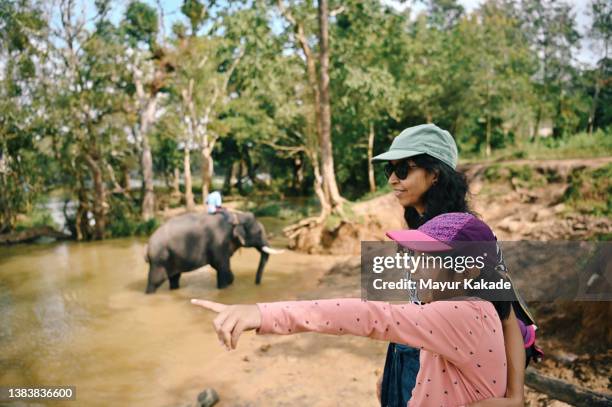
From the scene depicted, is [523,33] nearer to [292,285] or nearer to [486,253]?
[292,285]

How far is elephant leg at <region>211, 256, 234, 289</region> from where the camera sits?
8.99 m

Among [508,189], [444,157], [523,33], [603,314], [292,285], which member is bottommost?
[292,285]

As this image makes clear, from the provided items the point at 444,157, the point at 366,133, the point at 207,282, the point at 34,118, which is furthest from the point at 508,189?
the point at 34,118

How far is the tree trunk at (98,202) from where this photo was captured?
15.8 m

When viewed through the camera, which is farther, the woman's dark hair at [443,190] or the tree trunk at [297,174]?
the tree trunk at [297,174]

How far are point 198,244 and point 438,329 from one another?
799 cm

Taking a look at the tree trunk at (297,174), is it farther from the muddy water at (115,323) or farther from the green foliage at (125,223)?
the muddy water at (115,323)

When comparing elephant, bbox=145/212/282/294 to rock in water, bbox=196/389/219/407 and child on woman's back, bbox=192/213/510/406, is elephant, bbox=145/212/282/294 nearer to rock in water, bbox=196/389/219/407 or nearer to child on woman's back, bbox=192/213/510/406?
rock in water, bbox=196/389/219/407

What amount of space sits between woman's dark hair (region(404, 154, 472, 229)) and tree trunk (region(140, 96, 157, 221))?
1728cm

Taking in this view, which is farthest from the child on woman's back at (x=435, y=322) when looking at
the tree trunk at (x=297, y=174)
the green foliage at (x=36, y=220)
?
the tree trunk at (x=297, y=174)

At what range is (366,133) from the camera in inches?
805

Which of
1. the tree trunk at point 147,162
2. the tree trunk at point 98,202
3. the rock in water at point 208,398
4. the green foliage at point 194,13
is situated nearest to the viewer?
the rock in water at point 208,398

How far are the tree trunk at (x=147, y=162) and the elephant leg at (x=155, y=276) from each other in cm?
953

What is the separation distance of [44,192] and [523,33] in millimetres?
25694
